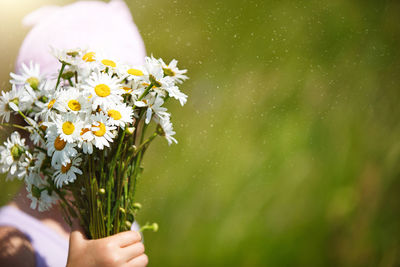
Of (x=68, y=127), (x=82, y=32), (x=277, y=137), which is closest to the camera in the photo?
(x=68, y=127)

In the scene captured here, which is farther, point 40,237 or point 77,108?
point 40,237

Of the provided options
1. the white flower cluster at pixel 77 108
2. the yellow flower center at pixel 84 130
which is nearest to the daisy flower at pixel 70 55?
the white flower cluster at pixel 77 108

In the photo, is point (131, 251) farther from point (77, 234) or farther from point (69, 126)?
point (69, 126)

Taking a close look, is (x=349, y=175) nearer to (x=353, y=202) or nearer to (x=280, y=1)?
(x=353, y=202)

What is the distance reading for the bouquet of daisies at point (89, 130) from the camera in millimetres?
488

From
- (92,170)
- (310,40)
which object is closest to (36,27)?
(92,170)

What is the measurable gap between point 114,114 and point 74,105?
5cm

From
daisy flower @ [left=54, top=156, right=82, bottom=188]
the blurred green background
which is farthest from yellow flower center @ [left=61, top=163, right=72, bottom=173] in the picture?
the blurred green background

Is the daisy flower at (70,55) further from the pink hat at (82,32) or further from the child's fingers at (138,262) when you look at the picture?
the child's fingers at (138,262)

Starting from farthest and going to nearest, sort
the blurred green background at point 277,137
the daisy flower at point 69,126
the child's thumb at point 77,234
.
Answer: the blurred green background at point 277,137
the child's thumb at point 77,234
the daisy flower at point 69,126

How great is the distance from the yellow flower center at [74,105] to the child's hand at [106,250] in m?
0.19

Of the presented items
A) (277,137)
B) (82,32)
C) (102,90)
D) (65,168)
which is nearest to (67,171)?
(65,168)

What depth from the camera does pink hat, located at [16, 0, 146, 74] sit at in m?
0.67

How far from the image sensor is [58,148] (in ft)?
1.61
